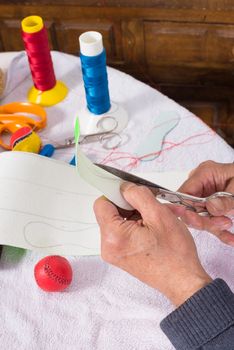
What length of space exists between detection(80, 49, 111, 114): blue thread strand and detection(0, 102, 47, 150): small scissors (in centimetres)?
11

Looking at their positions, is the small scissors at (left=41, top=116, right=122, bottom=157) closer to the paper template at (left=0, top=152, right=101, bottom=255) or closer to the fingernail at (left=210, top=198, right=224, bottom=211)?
the paper template at (left=0, top=152, right=101, bottom=255)

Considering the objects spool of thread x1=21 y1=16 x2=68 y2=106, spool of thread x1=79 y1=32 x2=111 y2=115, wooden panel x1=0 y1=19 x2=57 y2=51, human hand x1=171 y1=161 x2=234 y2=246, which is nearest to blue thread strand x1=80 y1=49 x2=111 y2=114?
spool of thread x1=79 y1=32 x2=111 y2=115

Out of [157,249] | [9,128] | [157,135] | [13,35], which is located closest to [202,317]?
[157,249]

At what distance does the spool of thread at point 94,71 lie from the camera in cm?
98

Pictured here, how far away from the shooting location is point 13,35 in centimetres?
152

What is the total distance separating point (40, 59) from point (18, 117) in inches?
5.2

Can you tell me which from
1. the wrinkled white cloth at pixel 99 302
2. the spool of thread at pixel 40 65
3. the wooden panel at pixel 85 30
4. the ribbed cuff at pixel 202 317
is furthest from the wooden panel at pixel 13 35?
the ribbed cuff at pixel 202 317

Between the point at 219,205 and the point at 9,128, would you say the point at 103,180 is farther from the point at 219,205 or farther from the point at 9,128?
the point at 9,128

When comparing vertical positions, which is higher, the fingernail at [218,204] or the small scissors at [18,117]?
the fingernail at [218,204]

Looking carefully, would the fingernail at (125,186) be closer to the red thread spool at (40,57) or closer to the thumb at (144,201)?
the thumb at (144,201)

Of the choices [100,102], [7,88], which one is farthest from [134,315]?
[7,88]

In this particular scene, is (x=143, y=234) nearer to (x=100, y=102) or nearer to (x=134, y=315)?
(x=134, y=315)

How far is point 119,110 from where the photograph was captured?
1.08m

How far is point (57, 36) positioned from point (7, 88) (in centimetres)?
39
